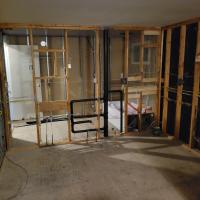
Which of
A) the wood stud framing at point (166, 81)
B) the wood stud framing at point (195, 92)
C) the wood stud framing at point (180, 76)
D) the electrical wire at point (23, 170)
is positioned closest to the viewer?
the electrical wire at point (23, 170)

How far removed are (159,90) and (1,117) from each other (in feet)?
10.7

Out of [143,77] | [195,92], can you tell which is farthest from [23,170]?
[195,92]

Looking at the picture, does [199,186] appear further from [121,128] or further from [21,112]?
[21,112]

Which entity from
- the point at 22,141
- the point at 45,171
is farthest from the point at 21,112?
the point at 45,171

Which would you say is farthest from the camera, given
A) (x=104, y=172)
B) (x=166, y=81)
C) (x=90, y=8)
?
(x=166, y=81)

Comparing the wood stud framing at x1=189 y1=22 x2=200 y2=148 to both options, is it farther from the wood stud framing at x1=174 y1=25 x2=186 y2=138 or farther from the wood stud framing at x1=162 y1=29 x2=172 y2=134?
the wood stud framing at x1=162 y1=29 x2=172 y2=134

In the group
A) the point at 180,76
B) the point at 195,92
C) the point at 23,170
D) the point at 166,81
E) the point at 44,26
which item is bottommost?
the point at 23,170

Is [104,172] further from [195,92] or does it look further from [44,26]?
[44,26]

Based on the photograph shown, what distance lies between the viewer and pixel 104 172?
10.00ft

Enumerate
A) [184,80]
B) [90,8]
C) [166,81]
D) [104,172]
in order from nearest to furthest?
[90,8] → [104,172] → [184,80] → [166,81]

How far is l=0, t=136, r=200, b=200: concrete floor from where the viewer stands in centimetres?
258

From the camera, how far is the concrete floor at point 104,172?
258 centimetres

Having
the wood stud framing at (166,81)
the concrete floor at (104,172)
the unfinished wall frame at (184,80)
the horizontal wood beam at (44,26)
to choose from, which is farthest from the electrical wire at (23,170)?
the wood stud framing at (166,81)

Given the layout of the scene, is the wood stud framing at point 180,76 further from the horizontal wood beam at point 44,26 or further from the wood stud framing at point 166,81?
the horizontal wood beam at point 44,26
